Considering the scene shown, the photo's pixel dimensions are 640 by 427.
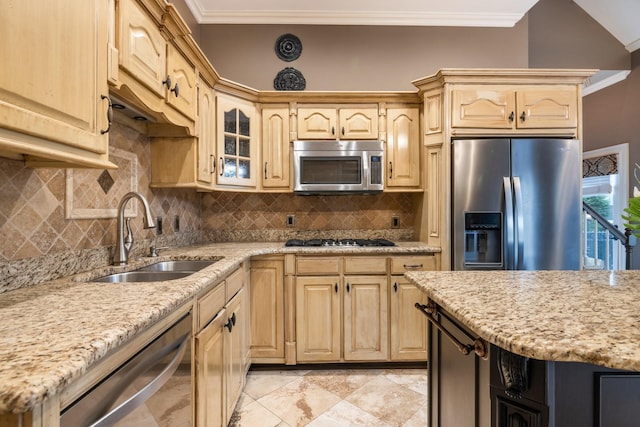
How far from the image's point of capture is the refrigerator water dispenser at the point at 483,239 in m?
2.35

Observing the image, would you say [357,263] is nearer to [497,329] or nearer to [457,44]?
[497,329]

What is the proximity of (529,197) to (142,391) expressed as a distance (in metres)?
2.69

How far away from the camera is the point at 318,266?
7.88 feet

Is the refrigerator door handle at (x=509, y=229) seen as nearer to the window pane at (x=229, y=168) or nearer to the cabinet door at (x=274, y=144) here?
the cabinet door at (x=274, y=144)

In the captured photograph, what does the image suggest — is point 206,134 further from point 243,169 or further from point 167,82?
point 167,82

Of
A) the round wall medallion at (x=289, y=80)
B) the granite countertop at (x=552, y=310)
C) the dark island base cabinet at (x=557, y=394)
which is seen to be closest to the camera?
the granite countertop at (x=552, y=310)

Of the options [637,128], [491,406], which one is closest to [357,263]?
[491,406]

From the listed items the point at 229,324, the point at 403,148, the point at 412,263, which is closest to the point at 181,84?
the point at 229,324

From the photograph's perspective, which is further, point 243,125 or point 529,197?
point 243,125

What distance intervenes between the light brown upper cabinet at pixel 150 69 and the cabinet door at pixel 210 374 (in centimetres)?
111

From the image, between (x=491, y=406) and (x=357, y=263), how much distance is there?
63.1 inches

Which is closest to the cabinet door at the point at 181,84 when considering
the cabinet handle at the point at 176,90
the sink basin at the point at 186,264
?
the cabinet handle at the point at 176,90

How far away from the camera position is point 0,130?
70 centimetres

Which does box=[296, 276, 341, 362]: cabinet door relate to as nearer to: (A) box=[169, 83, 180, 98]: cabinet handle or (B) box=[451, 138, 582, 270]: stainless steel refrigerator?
(B) box=[451, 138, 582, 270]: stainless steel refrigerator
